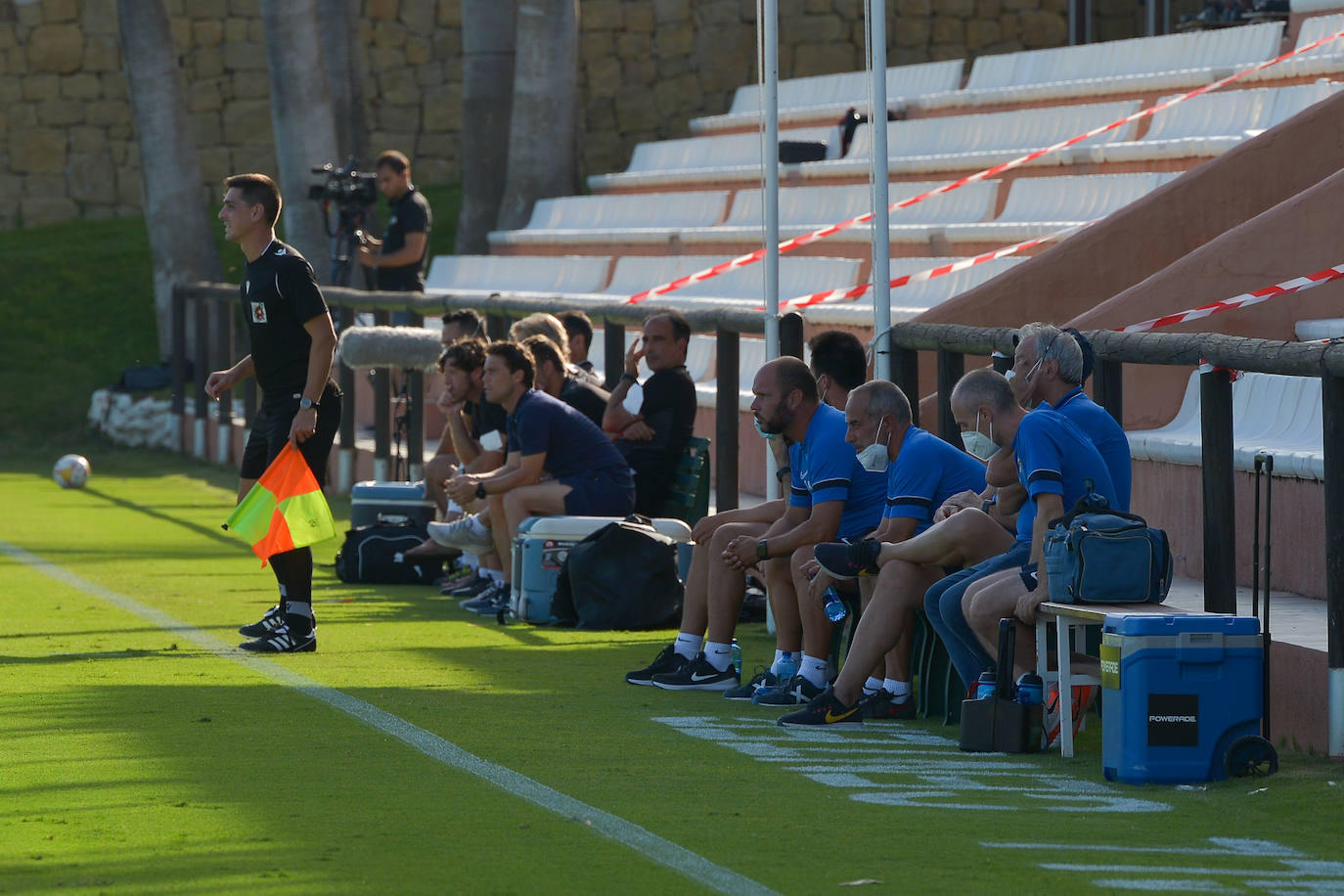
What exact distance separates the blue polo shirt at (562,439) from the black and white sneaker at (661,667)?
88.9 inches

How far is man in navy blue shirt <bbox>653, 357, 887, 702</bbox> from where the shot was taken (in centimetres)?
819

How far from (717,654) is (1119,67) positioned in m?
11.0

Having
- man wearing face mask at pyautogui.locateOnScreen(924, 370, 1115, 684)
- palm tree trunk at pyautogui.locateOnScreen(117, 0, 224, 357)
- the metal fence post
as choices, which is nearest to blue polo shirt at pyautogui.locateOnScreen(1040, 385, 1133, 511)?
man wearing face mask at pyautogui.locateOnScreen(924, 370, 1115, 684)

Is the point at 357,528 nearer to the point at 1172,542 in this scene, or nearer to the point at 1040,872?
the point at 1172,542

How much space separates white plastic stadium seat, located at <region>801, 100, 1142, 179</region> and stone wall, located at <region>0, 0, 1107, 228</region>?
10543 millimetres

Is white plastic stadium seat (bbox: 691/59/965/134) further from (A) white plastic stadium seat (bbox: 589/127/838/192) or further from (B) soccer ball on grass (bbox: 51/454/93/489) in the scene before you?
(B) soccer ball on grass (bbox: 51/454/93/489)

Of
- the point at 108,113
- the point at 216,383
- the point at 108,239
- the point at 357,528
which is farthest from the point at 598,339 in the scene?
the point at 108,113

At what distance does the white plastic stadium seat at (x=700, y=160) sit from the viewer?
2122 centimetres

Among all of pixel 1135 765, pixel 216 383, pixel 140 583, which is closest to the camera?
pixel 1135 765

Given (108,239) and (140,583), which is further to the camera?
(108,239)

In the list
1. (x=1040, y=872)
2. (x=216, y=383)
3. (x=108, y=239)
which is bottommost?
(x=1040, y=872)

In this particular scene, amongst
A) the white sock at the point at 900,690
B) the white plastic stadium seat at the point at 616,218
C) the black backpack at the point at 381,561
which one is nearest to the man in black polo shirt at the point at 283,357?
the white sock at the point at 900,690

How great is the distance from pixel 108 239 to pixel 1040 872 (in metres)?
25.8

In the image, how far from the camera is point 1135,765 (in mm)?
6453
